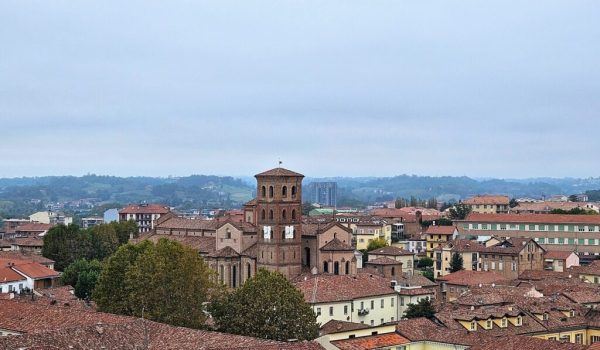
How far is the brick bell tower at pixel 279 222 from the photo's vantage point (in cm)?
7150

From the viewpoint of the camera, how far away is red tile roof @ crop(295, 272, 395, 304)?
58.1m

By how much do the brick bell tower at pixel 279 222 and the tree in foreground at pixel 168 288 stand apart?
17.8 meters

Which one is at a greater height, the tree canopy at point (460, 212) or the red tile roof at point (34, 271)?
the tree canopy at point (460, 212)

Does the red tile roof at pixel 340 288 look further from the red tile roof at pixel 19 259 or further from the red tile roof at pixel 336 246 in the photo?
the red tile roof at pixel 19 259

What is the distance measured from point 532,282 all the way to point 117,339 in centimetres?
4680

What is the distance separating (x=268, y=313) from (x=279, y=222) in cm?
2596

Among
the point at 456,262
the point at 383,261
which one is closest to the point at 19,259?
the point at 383,261

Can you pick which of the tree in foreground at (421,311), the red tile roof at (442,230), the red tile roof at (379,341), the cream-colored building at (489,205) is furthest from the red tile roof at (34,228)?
the red tile roof at (379,341)

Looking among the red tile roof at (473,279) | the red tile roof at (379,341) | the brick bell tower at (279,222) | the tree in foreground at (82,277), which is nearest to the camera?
the red tile roof at (379,341)

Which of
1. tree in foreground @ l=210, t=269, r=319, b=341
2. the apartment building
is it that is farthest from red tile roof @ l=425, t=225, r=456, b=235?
tree in foreground @ l=210, t=269, r=319, b=341

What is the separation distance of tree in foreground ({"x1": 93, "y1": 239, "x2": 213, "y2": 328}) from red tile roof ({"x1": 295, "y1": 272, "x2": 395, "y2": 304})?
7.66 meters

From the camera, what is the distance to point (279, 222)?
71562 mm

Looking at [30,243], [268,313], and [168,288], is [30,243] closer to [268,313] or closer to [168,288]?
[168,288]

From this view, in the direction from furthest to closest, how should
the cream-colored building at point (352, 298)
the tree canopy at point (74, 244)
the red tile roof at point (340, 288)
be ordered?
the tree canopy at point (74, 244) → the red tile roof at point (340, 288) → the cream-colored building at point (352, 298)
